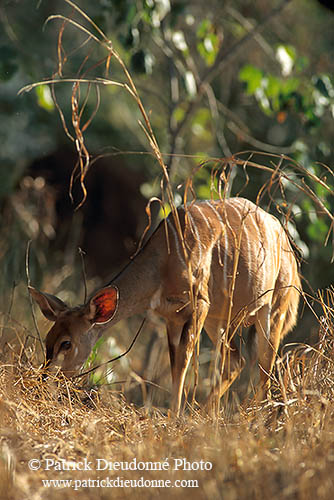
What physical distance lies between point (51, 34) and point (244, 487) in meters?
10.7

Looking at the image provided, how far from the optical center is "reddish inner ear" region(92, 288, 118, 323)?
175 inches

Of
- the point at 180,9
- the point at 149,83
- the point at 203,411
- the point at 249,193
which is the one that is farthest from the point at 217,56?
the point at 149,83

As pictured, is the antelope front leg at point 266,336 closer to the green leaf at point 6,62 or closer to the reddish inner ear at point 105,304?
the reddish inner ear at point 105,304

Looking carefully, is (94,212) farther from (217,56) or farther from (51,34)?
(217,56)

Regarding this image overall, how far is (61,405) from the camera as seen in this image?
144 inches

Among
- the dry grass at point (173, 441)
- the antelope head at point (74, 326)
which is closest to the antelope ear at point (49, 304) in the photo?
the antelope head at point (74, 326)

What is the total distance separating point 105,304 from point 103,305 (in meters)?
0.01

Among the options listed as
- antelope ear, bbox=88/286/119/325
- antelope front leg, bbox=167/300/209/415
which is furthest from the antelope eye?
antelope front leg, bbox=167/300/209/415

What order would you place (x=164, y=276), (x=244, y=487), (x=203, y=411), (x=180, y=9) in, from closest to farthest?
(x=244, y=487)
(x=203, y=411)
(x=164, y=276)
(x=180, y=9)

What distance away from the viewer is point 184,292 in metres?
4.32

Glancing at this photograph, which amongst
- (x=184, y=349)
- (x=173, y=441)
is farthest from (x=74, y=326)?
(x=173, y=441)

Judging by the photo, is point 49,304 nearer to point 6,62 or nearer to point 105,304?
point 105,304

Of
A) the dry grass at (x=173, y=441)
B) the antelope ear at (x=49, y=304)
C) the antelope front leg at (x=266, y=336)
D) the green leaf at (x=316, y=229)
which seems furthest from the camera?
the green leaf at (x=316, y=229)

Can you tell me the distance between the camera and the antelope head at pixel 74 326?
14.4 feet
